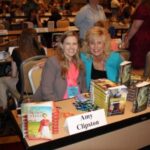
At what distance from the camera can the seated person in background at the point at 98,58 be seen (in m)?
2.75

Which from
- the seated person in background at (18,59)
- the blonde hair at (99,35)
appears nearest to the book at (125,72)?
the blonde hair at (99,35)

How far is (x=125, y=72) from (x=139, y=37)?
148 cm

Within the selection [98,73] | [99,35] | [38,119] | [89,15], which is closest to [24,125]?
[38,119]

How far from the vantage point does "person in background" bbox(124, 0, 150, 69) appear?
11.7ft

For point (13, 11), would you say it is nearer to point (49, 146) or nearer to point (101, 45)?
point (101, 45)

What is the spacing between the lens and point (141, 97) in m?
2.04

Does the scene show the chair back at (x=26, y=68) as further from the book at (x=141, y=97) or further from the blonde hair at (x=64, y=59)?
the book at (x=141, y=97)

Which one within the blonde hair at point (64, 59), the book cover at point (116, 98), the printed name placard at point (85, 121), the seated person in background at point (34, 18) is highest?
the seated person in background at point (34, 18)

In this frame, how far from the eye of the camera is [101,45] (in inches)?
108

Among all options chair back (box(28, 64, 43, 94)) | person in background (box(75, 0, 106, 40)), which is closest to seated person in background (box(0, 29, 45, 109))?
chair back (box(28, 64, 43, 94))

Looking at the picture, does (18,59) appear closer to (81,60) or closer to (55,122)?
(81,60)

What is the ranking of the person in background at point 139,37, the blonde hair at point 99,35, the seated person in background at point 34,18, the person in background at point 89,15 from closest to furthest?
1. the blonde hair at point 99,35
2. the person in background at point 139,37
3. the person in background at point 89,15
4. the seated person in background at point 34,18

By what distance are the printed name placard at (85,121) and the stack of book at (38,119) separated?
117 millimetres

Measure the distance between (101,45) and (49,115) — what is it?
1226 millimetres
